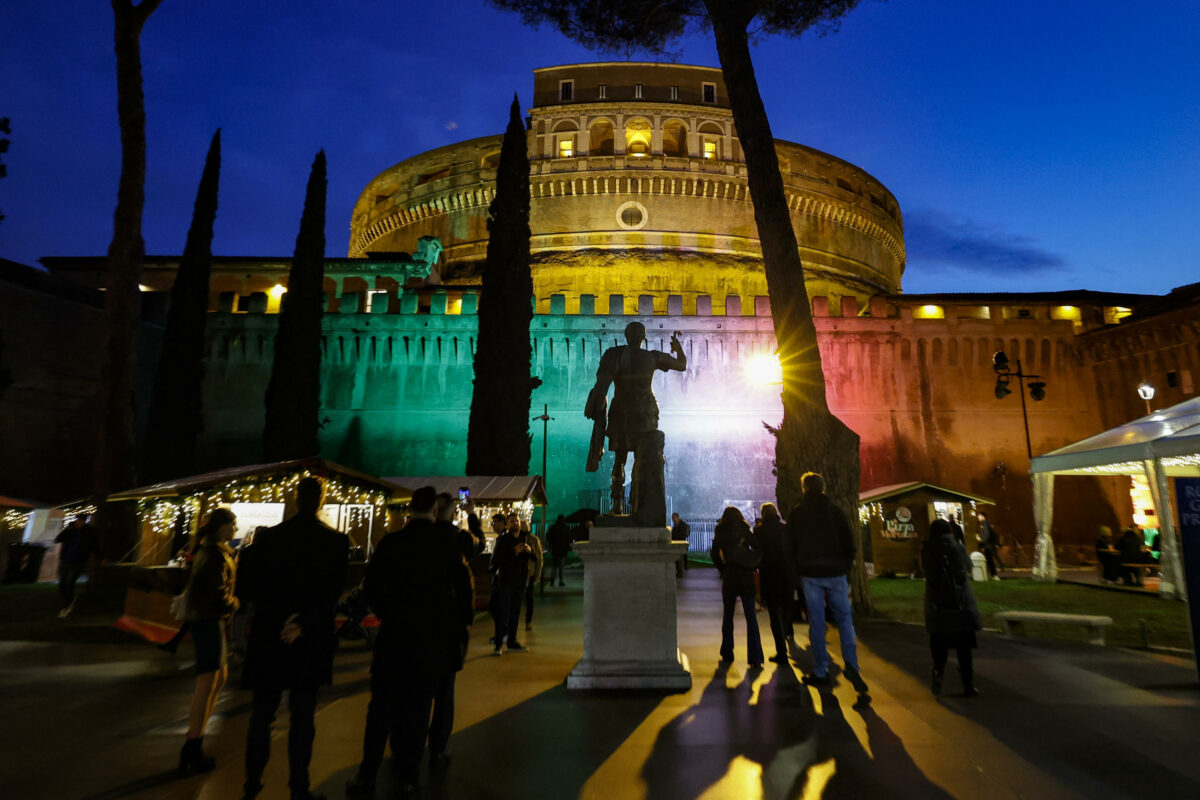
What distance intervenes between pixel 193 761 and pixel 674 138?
1505 inches

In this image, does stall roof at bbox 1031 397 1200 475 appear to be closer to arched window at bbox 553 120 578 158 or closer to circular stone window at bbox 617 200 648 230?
circular stone window at bbox 617 200 648 230

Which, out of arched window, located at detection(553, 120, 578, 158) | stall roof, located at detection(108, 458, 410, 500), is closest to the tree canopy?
stall roof, located at detection(108, 458, 410, 500)

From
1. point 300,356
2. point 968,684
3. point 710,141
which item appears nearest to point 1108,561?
point 968,684

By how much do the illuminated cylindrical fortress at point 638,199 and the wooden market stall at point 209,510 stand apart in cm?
1840

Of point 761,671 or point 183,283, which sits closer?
point 761,671

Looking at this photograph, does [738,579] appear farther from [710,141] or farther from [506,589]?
[710,141]

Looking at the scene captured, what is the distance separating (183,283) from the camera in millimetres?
22984

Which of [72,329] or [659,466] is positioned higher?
[72,329]

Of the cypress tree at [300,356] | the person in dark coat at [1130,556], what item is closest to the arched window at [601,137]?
the cypress tree at [300,356]

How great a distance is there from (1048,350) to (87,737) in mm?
31176

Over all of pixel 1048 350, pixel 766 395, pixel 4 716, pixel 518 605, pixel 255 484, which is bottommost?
pixel 4 716

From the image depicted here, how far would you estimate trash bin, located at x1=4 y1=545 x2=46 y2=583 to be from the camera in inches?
659

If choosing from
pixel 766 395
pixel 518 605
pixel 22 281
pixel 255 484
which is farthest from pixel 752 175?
pixel 22 281

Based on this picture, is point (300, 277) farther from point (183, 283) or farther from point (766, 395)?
point (766, 395)
